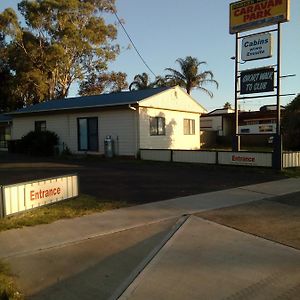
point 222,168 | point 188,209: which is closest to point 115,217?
point 188,209

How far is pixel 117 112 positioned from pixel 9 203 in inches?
631

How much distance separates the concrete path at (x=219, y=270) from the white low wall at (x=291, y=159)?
1071 cm

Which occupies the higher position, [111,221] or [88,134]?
[88,134]

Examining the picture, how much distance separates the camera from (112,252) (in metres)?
6.48

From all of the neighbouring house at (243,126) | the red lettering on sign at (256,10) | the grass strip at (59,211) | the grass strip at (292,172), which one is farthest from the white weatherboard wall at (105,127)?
the neighbouring house at (243,126)

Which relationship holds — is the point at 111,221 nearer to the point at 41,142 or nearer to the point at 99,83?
the point at 41,142

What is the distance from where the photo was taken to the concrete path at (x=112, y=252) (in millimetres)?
5238

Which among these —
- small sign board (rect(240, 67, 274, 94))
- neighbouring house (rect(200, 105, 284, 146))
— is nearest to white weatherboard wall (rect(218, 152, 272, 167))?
small sign board (rect(240, 67, 274, 94))

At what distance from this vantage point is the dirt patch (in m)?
7.36

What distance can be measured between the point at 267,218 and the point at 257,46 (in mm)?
12224

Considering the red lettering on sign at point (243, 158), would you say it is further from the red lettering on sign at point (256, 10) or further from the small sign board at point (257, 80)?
the red lettering on sign at point (256, 10)

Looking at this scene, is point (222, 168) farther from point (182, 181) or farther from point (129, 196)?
point (129, 196)

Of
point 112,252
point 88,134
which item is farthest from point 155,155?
point 112,252

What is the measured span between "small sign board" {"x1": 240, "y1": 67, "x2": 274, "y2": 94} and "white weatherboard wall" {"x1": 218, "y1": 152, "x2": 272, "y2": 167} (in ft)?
9.82
